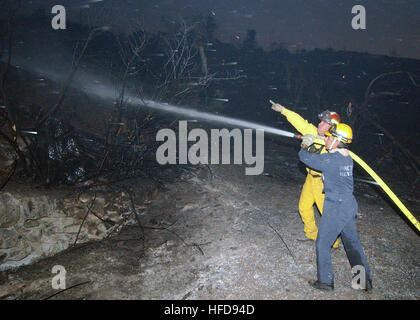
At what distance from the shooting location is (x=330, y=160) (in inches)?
123

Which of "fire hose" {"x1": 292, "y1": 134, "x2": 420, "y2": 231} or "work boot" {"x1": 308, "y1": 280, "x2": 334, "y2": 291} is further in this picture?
"fire hose" {"x1": 292, "y1": 134, "x2": 420, "y2": 231}

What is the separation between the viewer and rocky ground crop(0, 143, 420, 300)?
334 centimetres

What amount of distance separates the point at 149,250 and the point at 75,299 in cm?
126
